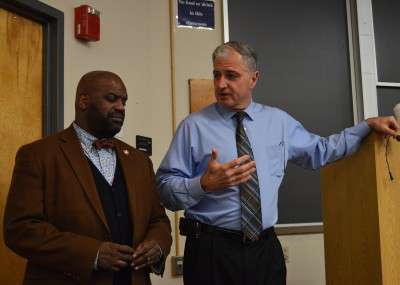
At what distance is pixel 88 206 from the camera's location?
169cm

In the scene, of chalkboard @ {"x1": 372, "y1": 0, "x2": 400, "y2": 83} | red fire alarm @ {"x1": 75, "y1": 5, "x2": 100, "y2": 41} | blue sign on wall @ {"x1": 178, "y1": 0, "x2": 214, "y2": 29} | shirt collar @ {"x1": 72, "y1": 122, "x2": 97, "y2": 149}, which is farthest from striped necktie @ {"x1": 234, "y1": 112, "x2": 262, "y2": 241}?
chalkboard @ {"x1": 372, "y1": 0, "x2": 400, "y2": 83}

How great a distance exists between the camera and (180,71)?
3193 mm

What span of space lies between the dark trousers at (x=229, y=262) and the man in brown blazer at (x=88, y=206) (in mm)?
135

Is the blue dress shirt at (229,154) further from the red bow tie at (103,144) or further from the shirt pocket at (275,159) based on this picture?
the red bow tie at (103,144)

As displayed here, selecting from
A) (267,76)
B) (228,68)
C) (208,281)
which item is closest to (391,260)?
(208,281)

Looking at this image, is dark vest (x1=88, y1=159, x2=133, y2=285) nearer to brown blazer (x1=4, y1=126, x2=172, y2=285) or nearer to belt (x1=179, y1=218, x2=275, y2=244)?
brown blazer (x1=4, y1=126, x2=172, y2=285)

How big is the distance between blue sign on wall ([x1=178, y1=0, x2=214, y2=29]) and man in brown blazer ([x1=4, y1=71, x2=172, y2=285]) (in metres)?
1.49

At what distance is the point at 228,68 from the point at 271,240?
725mm

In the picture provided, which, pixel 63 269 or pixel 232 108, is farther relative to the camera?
pixel 232 108

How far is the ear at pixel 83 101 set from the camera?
1858mm

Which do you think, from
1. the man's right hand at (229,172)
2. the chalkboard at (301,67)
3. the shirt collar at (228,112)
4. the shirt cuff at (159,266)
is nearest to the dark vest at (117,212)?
the shirt cuff at (159,266)

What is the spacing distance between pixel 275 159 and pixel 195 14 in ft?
5.16

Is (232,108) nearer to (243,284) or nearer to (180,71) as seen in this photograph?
(243,284)

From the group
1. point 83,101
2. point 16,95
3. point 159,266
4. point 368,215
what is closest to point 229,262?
point 159,266
